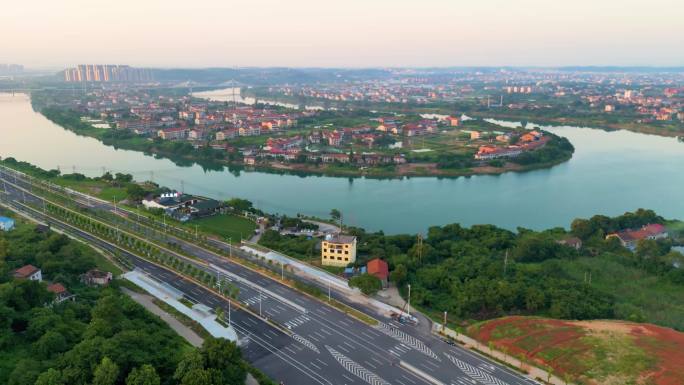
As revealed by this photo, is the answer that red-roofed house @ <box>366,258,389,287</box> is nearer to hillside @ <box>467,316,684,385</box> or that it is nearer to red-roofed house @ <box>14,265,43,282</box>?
hillside @ <box>467,316,684,385</box>

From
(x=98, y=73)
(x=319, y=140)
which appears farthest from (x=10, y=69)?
(x=319, y=140)

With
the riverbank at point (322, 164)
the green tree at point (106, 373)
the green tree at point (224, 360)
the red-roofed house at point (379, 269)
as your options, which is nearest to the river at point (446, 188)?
the riverbank at point (322, 164)

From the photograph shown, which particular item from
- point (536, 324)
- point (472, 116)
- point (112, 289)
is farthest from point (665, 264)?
point (472, 116)

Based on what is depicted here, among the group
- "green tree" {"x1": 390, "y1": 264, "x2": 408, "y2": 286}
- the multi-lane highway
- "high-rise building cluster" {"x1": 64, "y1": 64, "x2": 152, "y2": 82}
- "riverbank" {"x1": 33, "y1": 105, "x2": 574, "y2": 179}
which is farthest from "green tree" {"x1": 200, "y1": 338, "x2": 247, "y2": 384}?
"high-rise building cluster" {"x1": 64, "y1": 64, "x2": 152, "y2": 82}

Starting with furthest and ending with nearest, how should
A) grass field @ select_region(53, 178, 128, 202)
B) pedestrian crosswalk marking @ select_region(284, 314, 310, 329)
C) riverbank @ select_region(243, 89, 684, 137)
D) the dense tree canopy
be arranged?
riverbank @ select_region(243, 89, 684, 137), grass field @ select_region(53, 178, 128, 202), pedestrian crosswalk marking @ select_region(284, 314, 310, 329), the dense tree canopy

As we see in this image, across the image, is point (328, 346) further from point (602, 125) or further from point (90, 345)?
point (602, 125)

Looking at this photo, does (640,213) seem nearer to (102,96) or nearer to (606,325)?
(606,325)
